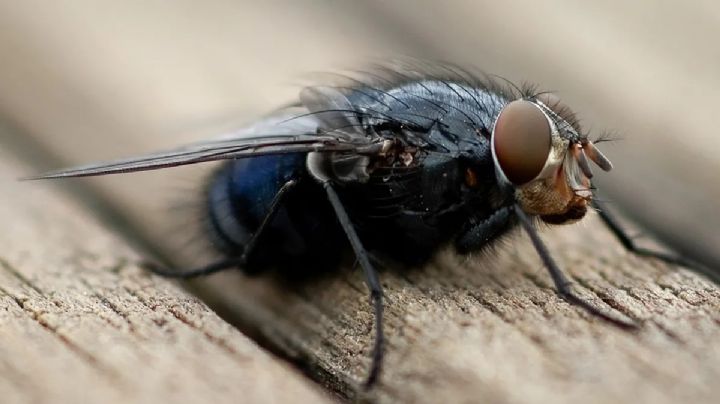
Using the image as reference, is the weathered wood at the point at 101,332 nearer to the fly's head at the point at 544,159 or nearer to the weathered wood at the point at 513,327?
the weathered wood at the point at 513,327

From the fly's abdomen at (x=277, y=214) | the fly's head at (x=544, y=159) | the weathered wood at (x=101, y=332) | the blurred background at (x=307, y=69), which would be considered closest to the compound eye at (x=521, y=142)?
the fly's head at (x=544, y=159)

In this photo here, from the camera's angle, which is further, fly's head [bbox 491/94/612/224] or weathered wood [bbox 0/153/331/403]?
fly's head [bbox 491/94/612/224]

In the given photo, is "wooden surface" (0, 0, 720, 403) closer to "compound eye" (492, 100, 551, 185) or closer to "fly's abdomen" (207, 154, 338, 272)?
"fly's abdomen" (207, 154, 338, 272)

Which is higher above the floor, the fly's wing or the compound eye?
the compound eye

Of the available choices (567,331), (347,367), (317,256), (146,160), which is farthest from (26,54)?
(567,331)

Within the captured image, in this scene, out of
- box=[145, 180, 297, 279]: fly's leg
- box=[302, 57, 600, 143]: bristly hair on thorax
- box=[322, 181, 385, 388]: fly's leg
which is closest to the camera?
box=[322, 181, 385, 388]: fly's leg

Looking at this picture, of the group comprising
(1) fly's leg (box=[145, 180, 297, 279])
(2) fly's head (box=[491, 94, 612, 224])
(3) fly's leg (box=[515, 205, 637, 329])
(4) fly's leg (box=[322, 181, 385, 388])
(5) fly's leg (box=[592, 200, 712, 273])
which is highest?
(2) fly's head (box=[491, 94, 612, 224])

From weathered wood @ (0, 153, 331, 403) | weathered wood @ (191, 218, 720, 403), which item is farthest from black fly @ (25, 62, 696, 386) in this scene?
weathered wood @ (0, 153, 331, 403)
